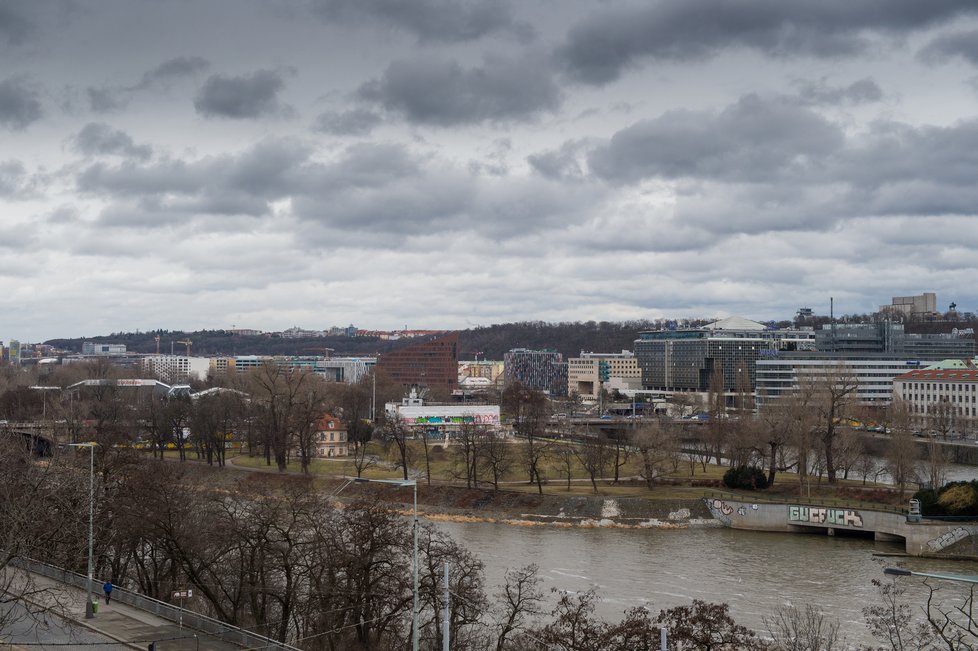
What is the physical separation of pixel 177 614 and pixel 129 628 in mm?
1357

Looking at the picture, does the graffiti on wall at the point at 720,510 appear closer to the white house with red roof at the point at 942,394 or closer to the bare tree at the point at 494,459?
the bare tree at the point at 494,459

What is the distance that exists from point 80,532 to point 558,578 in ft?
62.5

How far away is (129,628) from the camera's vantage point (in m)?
24.3

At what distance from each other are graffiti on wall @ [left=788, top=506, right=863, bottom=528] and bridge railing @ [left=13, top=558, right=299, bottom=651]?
38.3m

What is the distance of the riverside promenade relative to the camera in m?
22.4

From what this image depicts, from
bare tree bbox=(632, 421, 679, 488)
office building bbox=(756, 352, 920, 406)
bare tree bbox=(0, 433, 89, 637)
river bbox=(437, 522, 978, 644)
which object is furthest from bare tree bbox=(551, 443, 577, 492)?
office building bbox=(756, 352, 920, 406)

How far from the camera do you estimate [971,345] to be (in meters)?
171

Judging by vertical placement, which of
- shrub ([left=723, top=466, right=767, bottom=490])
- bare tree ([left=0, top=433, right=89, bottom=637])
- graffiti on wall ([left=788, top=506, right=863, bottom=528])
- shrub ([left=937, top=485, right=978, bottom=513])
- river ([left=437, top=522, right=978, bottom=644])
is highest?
bare tree ([left=0, top=433, right=89, bottom=637])

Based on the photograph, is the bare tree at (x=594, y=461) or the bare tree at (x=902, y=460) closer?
the bare tree at (x=902, y=460)

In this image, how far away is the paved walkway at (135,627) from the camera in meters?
22.8

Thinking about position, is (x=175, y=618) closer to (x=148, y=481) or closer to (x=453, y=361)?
(x=148, y=481)

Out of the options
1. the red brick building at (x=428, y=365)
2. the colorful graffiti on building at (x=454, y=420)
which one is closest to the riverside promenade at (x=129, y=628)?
the colorful graffiti on building at (x=454, y=420)

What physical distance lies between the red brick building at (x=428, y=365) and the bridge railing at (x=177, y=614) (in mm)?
150342

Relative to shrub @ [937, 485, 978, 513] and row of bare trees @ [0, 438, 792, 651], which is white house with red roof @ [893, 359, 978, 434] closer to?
shrub @ [937, 485, 978, 513]
